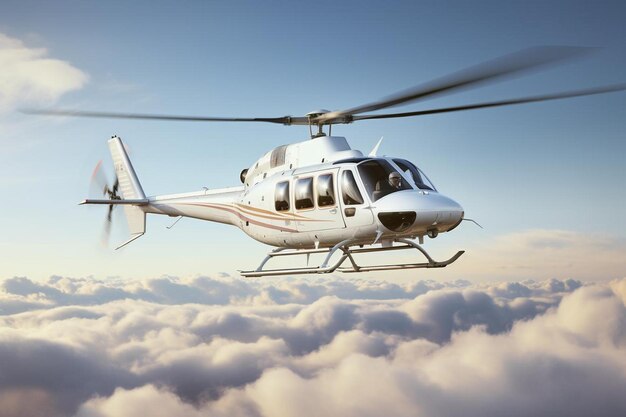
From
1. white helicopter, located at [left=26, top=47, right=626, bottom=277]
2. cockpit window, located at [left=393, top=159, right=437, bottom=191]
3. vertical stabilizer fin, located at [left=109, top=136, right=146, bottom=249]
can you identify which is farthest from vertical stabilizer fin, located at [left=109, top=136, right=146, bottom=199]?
cockpit window, located at [left=393, top=159, right=437, bottom=191]

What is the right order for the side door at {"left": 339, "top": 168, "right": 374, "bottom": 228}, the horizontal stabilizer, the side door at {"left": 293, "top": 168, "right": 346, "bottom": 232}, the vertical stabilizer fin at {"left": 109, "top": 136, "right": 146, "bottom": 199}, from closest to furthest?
the side door at {"left": 339, "top": 168, "right": 374, "bottom": 228}, the side door at {"left": 293, "top": 168, "right": 346, "bottom": 232}, the horizontal stabilizer, the vertical stabilizer fin at {"left": 109, "top": 136, "right": 146, "bottom": 199}

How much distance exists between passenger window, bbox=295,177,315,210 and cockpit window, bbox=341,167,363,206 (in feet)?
4.50

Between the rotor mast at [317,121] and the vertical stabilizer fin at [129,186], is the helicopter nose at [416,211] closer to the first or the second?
the rotor mast at [317,121]

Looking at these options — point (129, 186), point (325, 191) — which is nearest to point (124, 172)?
point (129, 186)

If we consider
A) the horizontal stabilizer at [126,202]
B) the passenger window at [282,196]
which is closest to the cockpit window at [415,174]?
the passenger window at [282,196]

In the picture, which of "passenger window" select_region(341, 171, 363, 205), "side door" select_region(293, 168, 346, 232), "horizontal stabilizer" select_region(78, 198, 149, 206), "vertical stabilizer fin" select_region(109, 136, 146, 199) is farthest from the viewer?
"vertical stabilizer fin" select_region(109, 136, 146, 199)

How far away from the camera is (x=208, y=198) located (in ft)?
94.4

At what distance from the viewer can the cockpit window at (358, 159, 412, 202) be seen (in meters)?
21.2

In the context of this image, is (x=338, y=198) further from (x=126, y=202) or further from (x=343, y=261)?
(x=126, y=202)

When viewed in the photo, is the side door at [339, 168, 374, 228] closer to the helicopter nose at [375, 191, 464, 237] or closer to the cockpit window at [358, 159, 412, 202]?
the cockpit window at [358, 159, 412, 202]

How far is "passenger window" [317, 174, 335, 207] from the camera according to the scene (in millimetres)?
21875

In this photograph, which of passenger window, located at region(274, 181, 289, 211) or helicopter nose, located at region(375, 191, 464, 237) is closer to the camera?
helicopter nose, located at region(375, 191, 464, 237)

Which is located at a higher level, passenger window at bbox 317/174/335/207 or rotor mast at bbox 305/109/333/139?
rotor mast at bbox 305/109/333/139

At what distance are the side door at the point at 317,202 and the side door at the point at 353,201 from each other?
0.74ft
